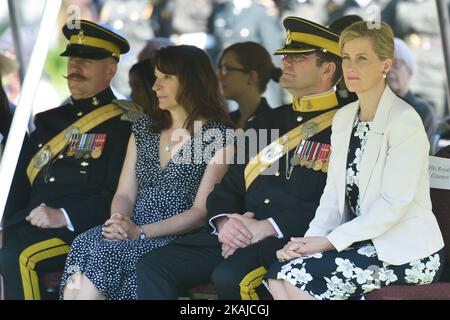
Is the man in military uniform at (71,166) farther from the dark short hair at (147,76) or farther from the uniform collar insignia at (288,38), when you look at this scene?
the uniform collar insignia at (288,38)

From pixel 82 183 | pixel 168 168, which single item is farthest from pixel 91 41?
pixel 168 168

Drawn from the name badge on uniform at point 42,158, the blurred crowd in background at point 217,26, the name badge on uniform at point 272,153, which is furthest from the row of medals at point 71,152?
the blurred crowd in background at point 217,26

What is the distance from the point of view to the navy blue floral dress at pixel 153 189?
208 inches

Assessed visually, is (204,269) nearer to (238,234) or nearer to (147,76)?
(238,234)

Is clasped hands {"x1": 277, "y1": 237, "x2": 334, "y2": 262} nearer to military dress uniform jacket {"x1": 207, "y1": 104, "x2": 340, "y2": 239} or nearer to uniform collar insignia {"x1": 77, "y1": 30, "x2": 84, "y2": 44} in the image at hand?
military dress uniform jacket {"x1": 207, "y1": 104, "x2": 340, "y2": 239}

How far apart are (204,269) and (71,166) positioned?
1106 mm

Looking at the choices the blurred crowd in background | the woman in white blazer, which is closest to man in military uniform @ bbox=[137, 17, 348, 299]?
the woman in white blazer

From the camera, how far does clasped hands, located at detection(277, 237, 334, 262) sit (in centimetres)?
478

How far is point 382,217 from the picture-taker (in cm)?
465

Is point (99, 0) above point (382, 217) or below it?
above

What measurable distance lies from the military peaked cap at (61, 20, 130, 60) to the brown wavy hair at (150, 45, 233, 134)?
0.58 meters

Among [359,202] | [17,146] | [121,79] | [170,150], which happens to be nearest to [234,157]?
[170,150]
